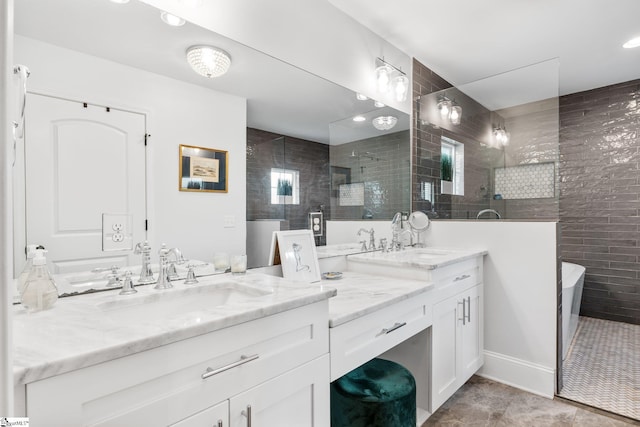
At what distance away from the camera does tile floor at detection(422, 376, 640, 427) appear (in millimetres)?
1867

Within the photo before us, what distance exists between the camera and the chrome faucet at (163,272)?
126 cm

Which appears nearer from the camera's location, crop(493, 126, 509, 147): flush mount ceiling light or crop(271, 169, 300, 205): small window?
crop(271, 169, 300, 205): small window

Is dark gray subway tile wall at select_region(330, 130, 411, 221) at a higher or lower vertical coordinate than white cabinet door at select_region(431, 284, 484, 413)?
higher

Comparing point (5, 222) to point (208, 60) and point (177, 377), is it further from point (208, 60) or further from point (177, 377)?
point (208, 60)

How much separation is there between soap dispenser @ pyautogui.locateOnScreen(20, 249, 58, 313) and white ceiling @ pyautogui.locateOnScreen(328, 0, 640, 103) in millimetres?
2051

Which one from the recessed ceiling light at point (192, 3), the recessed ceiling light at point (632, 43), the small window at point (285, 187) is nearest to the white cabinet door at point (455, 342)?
the small window at point (285, 187)

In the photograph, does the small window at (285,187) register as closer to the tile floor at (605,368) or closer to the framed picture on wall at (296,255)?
the framed picture on wall at (296,255)

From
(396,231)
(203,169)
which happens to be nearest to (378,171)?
(396,231)

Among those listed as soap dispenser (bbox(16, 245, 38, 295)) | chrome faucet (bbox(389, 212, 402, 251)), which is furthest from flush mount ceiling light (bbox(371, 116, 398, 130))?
soap dispenser (bbox(16, 245, 38, 295))

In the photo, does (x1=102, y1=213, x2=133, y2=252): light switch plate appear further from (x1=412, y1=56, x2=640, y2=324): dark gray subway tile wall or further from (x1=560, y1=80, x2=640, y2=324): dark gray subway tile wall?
(x1=560, y1=80, x2=640, y2=324): dark gray subway tile wall

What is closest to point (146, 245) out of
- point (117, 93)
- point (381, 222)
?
point (117, 93)

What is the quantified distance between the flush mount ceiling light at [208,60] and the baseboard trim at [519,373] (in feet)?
8.35

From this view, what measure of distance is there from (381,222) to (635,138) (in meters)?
2.95

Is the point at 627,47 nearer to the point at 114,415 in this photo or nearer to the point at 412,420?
the point at 412,420
